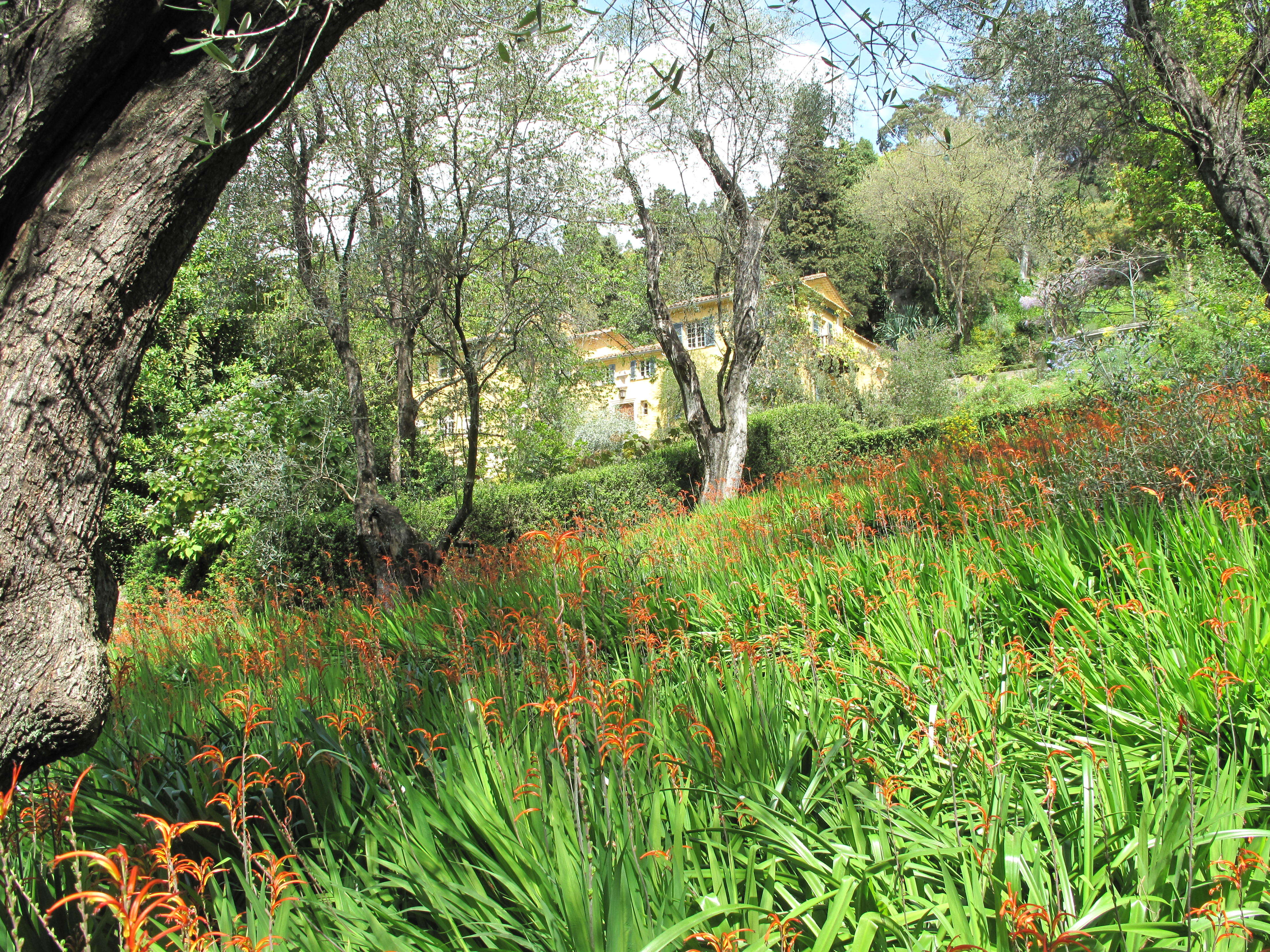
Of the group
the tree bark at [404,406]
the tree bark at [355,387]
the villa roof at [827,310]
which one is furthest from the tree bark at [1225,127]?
the villa roof at [827,310]

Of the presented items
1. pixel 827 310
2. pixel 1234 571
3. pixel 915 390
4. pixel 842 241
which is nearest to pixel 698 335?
pixel 915 390

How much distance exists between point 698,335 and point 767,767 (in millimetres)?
21329

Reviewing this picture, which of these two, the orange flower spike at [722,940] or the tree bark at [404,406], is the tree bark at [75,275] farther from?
the tree bark at [404,406]

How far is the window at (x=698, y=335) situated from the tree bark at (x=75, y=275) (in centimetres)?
1379

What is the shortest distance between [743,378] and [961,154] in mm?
28981

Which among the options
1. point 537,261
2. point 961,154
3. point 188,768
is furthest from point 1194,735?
point 961,154

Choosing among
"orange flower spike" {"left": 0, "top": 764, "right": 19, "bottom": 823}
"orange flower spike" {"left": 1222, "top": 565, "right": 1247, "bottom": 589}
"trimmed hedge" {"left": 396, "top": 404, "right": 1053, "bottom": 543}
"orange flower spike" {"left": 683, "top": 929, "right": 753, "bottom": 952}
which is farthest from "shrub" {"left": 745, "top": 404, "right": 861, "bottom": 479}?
"orange flower spike" {"left": 0, "top": 764, "right": 19, "bottom": 823}

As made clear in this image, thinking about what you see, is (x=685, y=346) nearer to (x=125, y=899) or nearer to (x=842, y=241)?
(x=125, y=899)

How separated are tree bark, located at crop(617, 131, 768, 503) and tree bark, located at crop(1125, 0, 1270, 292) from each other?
5.33 m

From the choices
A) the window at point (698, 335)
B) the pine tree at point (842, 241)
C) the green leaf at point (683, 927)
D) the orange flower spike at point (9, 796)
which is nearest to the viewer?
the orange flower spike at point (9, 796)

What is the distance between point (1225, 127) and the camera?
8156mm

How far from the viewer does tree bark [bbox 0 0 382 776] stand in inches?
75.7

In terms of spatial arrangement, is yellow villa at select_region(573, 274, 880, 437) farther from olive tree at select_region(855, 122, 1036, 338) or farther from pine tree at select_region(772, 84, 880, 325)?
olive tree at select_region(855, 122, 1036, 338)

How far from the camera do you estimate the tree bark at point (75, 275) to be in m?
1.92
